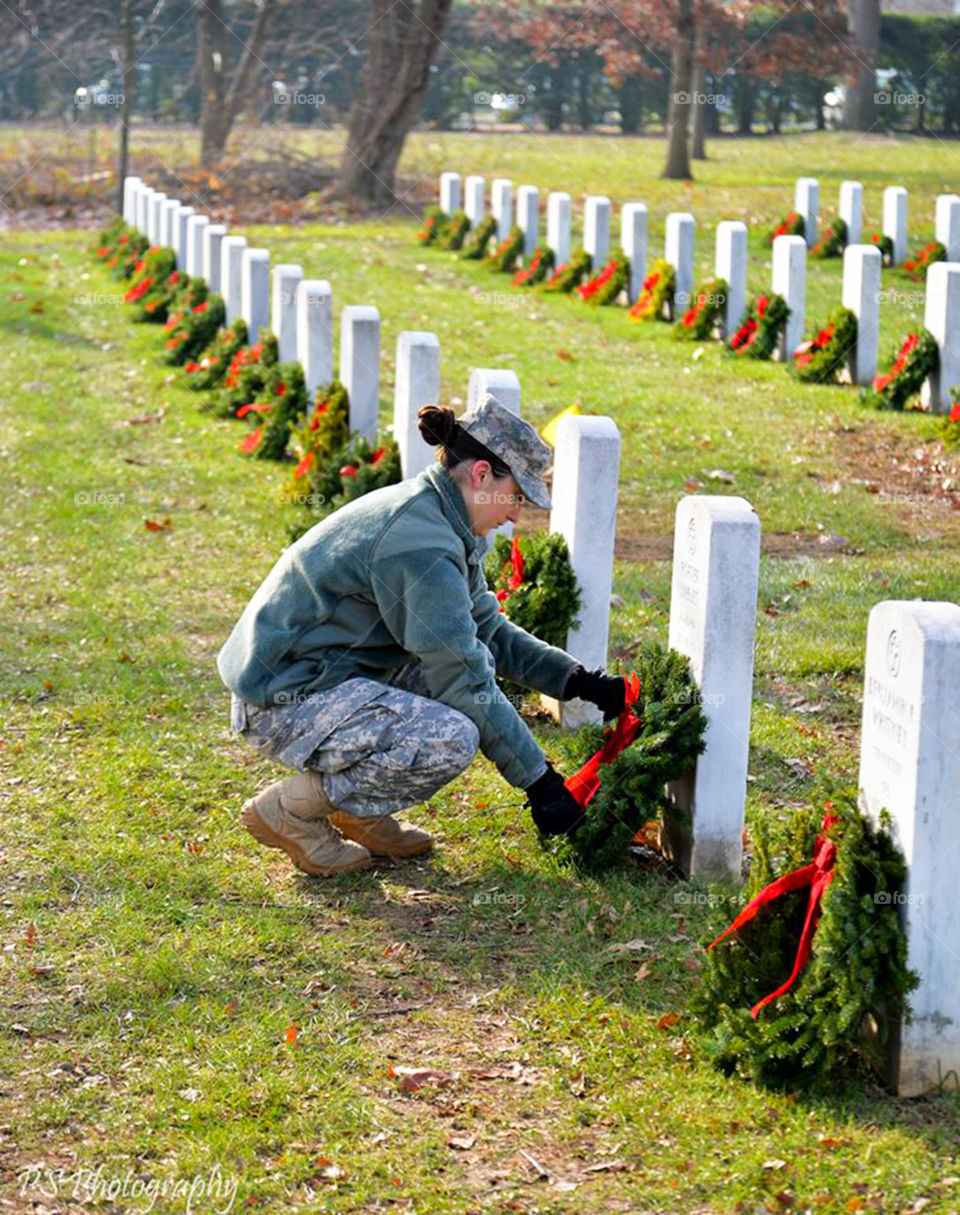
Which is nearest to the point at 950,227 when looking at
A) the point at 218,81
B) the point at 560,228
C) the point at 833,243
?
the point at 833,243

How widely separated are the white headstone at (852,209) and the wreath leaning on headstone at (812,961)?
14.3 m

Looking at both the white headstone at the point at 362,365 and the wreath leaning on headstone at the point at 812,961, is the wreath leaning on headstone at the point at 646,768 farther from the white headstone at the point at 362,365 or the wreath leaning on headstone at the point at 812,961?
the white headstone at the point at 362,365

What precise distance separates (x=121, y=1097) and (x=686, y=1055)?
1.37 meters

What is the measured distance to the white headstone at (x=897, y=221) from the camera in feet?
55.9

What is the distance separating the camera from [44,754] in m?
6.30

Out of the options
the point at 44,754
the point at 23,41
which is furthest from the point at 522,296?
the point at 23,41

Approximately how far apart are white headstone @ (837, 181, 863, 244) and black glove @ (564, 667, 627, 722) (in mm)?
13235

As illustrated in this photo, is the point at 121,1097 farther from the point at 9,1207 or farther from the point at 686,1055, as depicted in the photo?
the point at 686,1055

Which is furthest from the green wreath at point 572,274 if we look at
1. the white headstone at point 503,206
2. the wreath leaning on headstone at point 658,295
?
the white headstone at point 503,206

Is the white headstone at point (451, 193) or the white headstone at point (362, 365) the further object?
the white headstone at point (451, 193)


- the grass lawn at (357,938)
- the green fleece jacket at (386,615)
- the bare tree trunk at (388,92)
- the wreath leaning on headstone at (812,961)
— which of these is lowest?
the grass lawn at (357,938)

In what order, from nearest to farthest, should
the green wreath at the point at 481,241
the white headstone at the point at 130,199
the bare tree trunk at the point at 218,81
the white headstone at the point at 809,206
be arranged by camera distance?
the white headstone at the point at 809,206
the green wreath at the point at 481,241
the white headstone at the point at 130,199
the bare tree trunk at the point at 218,81

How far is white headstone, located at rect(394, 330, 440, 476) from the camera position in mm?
8062

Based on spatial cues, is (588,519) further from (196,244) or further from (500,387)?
(196,244)
